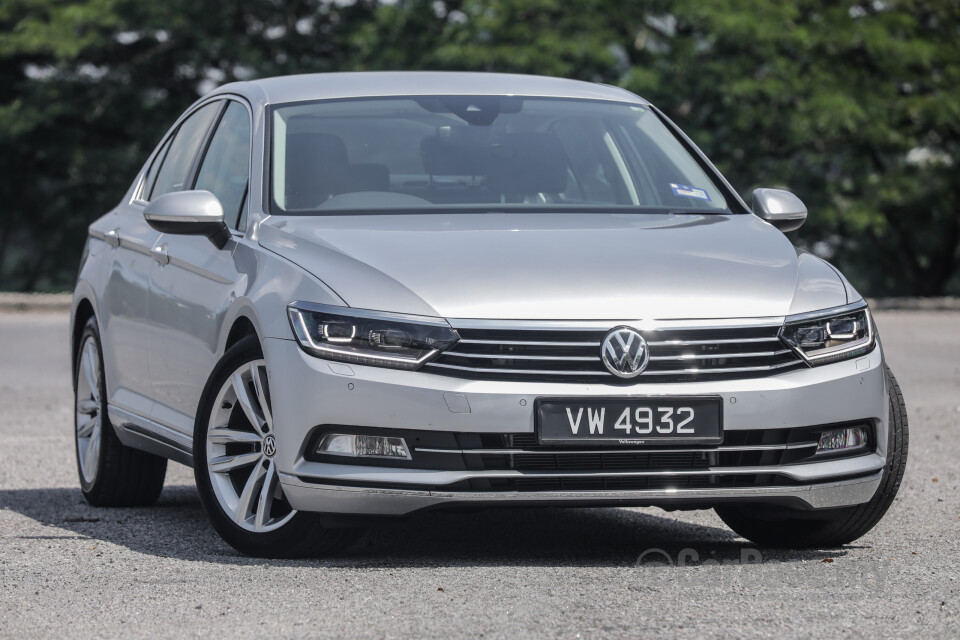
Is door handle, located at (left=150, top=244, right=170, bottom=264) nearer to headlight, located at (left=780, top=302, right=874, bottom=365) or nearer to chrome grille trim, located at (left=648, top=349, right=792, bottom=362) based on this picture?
chrome grille trim, located at (left=648, top=349, right=792, bottom=362)

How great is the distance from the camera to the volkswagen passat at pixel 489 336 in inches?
200

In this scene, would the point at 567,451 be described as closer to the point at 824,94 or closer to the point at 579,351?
the point at 579,351

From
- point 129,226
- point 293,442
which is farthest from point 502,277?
point 129,226

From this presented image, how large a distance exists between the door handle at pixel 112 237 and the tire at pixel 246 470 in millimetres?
1835

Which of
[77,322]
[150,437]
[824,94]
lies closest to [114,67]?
[824,94]

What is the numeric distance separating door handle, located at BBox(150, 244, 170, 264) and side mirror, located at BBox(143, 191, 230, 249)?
0.59m

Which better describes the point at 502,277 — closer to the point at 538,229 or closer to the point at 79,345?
the point at 538,229

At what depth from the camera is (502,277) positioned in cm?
519

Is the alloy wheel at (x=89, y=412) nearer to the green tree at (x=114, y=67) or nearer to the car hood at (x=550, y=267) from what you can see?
the car hood at (x=550, y=267)

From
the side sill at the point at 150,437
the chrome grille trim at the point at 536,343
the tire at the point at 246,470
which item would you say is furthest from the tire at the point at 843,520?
the side sill at the point at 150,437

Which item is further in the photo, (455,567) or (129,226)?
(129,226)

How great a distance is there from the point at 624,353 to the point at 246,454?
131 cm

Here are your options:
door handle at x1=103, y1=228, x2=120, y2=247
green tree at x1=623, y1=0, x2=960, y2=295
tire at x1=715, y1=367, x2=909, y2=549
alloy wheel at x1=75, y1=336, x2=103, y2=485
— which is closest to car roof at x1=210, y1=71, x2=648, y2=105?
door handle at x1=103, y1=228, x2=120, y2=247

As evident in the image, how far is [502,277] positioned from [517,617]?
111 centimetres
